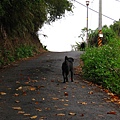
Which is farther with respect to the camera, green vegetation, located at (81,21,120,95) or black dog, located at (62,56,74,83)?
black dog, located at (62,56,74,83)

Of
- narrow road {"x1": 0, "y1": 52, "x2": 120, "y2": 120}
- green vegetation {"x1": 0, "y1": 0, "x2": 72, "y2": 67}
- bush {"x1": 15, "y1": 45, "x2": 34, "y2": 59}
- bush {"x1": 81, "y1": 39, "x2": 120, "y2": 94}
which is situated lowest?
narrow road {"x1": 0, "y1": 52, "x2": 120, "y2": 120}

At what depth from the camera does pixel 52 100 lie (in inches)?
349

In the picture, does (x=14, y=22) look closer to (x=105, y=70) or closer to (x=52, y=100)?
(x=105, y=70)

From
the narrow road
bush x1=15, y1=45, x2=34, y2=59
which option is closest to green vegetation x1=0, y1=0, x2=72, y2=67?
bush x1=15, y1=45, x2=34, y2=59

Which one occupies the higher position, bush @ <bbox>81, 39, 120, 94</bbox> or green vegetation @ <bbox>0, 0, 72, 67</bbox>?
green vegetation @ <bbox>0, 0, 72, 67</bbox>

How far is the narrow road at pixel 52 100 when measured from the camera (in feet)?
24.0

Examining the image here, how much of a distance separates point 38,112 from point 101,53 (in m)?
8.00

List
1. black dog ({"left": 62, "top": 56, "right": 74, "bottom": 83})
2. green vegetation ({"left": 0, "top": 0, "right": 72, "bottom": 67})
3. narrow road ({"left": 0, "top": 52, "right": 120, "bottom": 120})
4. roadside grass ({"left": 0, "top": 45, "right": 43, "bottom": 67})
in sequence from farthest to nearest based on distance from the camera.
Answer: roadside grass ({"left": 0, "top": 45, "right": 43, "bottom": 67}) < green vegetation ({"left": 0, "top": 0, "right": 72, "bottom": 67}) < black dog ({"left": 62, "top": 56, "right": 74, "bottom": 83}) < narrow road ({"left": 0, "top": 52, "right": 120, "bottom": 120})

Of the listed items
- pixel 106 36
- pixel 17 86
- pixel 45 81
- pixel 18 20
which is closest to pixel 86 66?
pixel 45 81

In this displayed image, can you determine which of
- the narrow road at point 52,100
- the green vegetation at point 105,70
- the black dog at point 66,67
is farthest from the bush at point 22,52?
the black dog at point 66,67

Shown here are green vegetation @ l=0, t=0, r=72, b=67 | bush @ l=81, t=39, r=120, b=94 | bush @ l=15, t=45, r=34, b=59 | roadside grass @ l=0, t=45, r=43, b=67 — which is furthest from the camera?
bush @ l=15, t=45, r=34, b=59

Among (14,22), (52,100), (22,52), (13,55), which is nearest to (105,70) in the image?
(52,100)

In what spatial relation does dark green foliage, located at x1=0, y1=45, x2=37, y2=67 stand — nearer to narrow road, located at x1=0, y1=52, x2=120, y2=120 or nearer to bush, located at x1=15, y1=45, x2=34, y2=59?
bush, located at x1=15, y1=45, x2=34, y2=59

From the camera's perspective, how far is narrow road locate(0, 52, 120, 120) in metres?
7.32
